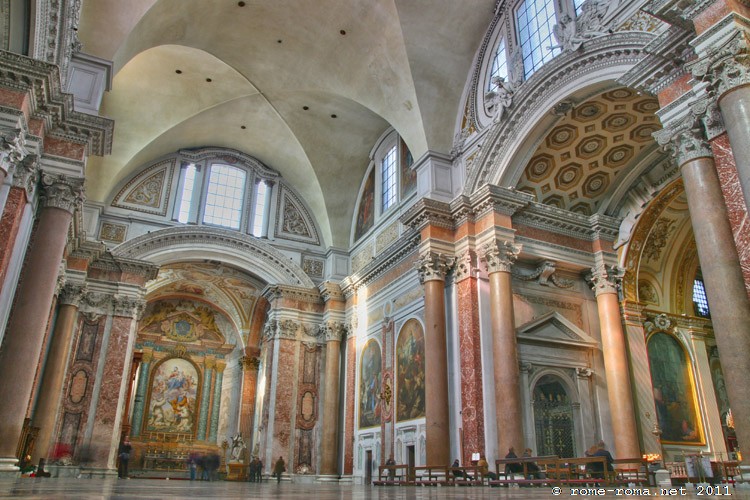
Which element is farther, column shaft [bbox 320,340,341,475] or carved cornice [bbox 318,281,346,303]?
carved cornice [bbox 318,281,346,303]

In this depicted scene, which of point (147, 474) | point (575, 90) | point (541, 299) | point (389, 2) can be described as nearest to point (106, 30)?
point (389, 2)

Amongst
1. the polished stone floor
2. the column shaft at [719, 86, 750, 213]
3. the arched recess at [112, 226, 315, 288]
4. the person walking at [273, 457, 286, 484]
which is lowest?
the polished stone floor

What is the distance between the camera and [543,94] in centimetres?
1195

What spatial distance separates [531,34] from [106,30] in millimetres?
8909

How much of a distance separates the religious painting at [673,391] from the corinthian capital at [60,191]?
43.1ft

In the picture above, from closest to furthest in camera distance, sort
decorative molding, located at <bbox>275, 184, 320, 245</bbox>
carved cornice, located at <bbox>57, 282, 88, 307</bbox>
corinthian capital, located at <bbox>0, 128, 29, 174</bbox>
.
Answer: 1. corinthian capital, located at <bbox>0, 128, 29, 174</bbox>
2. carved cornice, located at <bbox>57, 282, 88, 307</bbox>
3. decorative molding, located at <bbox>275, 184, 320, 245</bbox>

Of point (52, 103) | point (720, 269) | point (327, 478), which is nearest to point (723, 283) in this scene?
point (720, 269)

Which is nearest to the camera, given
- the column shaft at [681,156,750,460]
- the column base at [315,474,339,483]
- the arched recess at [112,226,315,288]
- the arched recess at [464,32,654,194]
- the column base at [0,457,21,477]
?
the column shaft at [681,156,750,460]

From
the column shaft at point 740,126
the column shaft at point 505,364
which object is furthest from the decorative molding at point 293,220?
the column shaft at point 740,126

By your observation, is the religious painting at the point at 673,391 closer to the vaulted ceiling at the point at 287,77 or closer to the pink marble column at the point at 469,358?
the pink marble column at the point at 469,358

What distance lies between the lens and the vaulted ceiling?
13.6m

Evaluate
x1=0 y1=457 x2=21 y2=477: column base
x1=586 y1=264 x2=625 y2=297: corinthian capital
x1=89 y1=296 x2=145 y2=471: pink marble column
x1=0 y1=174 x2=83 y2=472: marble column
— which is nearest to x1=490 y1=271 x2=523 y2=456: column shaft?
x1=586 y1=264 x2=625 y2=297: corinthian capital

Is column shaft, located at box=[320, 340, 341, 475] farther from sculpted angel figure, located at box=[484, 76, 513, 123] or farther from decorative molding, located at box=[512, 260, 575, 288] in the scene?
sculpted angel figure, located at box=[484, 76, 513, 123]

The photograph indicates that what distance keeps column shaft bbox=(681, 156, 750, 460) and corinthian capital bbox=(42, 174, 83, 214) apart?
31.3ft
